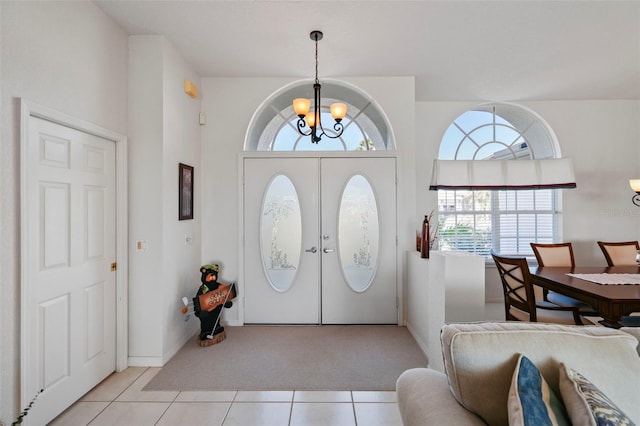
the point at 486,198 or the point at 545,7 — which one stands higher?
the point at 545,7

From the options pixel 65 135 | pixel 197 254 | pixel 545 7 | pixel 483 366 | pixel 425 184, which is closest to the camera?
pixel 483 366

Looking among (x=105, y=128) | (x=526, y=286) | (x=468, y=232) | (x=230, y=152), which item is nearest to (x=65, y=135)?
(x=105, y=128)

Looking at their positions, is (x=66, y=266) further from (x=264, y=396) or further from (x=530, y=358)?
(x=530, y=358)

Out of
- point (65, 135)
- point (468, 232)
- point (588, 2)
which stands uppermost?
point (588, 2)

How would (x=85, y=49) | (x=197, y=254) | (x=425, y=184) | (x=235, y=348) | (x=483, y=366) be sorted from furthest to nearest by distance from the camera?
1. (x=425, y=184)
2. (x=197, y=254)
3. (x=235, y=348)
4. (x=85, y=49)
5. (x=483, y=366)

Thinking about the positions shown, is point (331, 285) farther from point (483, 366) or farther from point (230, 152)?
point (483, 366)

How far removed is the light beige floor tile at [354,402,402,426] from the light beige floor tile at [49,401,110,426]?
1.82 metres

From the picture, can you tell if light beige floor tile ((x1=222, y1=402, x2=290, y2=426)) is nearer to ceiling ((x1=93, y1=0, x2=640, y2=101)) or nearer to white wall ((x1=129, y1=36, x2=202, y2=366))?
white wall ((x1=129, y1=36, x2=202, y2=366))

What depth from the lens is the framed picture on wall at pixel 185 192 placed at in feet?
9.75

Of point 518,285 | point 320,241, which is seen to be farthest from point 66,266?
point 518,285

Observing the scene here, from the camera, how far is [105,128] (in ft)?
7.88

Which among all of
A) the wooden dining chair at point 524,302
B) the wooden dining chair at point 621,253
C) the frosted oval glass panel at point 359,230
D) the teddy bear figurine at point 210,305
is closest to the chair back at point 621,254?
the wooden dining chair at point 621,253

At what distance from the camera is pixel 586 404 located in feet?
2.82

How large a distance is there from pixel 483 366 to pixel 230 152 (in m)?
3.27
